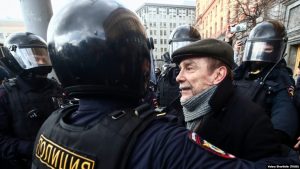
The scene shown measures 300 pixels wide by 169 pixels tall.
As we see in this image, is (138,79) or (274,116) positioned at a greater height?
(138,79)

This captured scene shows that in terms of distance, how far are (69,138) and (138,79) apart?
43 centimetres

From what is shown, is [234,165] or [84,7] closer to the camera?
[234,165]

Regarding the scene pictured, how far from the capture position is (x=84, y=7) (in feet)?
3.37

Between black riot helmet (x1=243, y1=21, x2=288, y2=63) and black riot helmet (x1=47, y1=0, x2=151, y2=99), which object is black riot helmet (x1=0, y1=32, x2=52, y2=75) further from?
black riot helmet (x1=243, y1=21, x2=288, y2=63)

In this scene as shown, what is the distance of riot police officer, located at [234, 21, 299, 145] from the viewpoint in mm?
1997

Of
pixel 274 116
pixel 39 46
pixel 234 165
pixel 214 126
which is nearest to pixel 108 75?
pixel 234 165

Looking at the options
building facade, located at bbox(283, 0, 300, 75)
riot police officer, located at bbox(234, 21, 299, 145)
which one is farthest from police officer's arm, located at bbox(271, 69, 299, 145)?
building facade, located at bbox(283, 0, 300, 75)

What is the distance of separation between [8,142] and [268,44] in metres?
3.03

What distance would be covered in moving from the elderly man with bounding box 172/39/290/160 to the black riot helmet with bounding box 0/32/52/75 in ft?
5.68

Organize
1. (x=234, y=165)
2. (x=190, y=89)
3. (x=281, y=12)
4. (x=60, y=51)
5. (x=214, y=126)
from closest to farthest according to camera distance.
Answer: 1. (x=234, y=165)
2. (x=60, y=51)
3. (x=214, y=126)
4. (x=190, y=89)
5. (x=281, y=12)

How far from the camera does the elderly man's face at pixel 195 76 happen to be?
164 centimetres

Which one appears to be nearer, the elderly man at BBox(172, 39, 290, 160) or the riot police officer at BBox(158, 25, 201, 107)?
the elderly man at BBox(172, 39, 290, 160)

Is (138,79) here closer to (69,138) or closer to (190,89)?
(69,138)

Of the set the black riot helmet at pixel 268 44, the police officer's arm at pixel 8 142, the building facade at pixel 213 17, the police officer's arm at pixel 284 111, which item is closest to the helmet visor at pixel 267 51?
the black riot helmet at pixel 268 44
